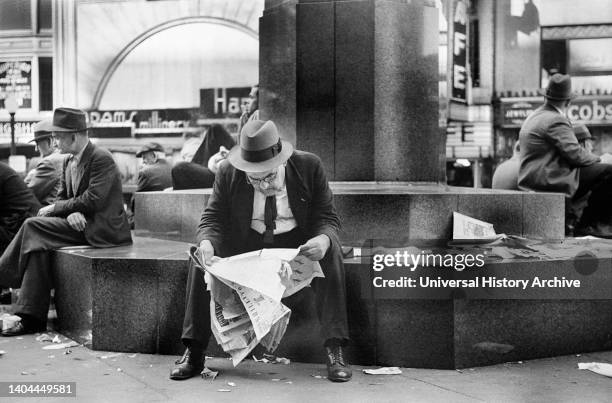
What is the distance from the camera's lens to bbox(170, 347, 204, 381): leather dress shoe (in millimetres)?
4711

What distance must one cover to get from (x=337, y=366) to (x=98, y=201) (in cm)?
275

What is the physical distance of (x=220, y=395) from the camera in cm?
436

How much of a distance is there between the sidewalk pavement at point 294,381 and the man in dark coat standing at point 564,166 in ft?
9.06

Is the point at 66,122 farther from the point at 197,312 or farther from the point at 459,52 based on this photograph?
the point at 459,52

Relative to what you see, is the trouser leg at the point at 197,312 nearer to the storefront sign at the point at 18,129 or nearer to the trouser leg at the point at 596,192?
the trouser leg at the point at 596,192

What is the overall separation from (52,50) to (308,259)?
2184 centimetres

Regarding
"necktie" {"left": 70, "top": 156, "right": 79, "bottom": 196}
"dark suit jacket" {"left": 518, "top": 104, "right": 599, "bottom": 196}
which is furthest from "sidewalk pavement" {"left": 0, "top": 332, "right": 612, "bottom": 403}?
"dark suit jacket" {"left": 518, "top": 104, "right": 599, "bottom": 196}

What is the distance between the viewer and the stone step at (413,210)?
20.2 feet

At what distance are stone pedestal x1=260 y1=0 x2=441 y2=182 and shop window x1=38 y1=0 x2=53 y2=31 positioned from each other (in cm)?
1934

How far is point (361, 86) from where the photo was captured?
6.93m

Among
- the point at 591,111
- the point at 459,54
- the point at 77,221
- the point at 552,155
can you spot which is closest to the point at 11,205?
the point at 77,221

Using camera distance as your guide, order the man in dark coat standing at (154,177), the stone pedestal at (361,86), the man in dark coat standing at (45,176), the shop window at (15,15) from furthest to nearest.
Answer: the shop window at (15,15)
the man in dark coat standing at (154,177)
the man in dark coat standing at (45,176)
the stone pedestal at (361,86)

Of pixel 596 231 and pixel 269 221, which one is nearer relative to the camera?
A: pixel 269 221

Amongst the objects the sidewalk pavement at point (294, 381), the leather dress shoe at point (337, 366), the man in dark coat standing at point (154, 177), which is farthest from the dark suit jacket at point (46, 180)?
the leather dress shoe at point (337, 366)
